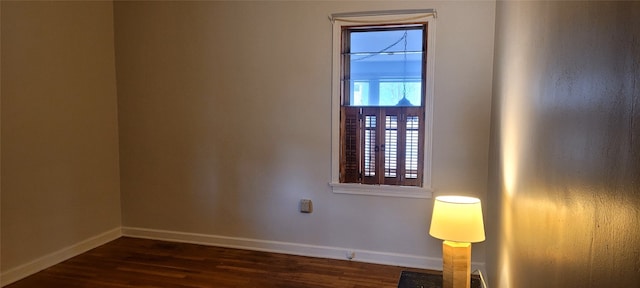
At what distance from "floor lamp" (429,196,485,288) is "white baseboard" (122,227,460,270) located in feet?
4.07

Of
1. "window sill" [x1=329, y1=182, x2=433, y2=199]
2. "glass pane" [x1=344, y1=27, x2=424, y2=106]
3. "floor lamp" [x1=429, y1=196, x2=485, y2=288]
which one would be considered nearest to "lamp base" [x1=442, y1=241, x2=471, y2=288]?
"floor lamp" [x1=429, y1=196, x2=485, y2=288]

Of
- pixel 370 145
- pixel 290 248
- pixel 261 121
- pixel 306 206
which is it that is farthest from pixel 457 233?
pixel 261 121

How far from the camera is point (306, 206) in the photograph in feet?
11.8

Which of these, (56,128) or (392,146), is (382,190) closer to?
(392,146)

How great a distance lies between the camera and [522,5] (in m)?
1.73

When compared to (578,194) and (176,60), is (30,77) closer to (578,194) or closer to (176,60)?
(176,60)

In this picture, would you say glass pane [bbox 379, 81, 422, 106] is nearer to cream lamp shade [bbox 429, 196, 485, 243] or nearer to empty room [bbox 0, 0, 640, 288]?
empty room [bbox 0, 0, 640, 288]

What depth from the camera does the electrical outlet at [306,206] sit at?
359 centimetres

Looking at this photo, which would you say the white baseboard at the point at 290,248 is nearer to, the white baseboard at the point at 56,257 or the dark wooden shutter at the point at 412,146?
the white baseboard at the point at 56,257

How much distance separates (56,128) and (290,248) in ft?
7.36

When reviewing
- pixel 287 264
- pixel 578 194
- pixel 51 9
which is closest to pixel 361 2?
pixel 287 264

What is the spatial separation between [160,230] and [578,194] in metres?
3.92

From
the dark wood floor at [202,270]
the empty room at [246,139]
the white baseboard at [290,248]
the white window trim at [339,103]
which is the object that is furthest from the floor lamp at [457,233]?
the white baseboard at [290,248]

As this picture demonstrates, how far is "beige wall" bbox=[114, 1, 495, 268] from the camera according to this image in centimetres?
321
